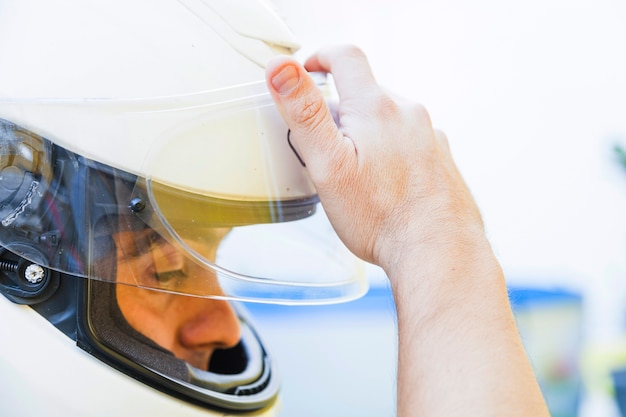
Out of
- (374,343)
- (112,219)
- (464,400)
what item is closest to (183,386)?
(112,219)

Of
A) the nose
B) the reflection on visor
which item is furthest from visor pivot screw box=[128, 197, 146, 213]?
the nose

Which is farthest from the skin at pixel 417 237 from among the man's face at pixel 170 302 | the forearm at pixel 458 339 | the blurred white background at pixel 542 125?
the blurred white background at pixel 542 125

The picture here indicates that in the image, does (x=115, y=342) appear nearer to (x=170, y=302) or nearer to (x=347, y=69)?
(x=170, y=302)

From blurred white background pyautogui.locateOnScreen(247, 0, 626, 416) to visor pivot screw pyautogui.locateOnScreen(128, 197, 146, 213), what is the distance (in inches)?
50.5

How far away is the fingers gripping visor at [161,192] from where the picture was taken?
669mm

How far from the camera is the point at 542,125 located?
5.91 feet

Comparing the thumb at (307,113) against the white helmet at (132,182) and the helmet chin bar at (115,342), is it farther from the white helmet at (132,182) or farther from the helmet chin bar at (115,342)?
the helmet chin bar at (115,342)

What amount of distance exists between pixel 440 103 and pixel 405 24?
0.27 m

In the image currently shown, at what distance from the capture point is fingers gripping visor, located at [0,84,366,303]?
0.67m

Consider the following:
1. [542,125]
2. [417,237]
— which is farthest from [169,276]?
[542,125]

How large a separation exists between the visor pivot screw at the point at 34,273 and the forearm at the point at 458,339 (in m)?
0.39

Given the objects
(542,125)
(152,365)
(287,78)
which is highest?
(542,125)

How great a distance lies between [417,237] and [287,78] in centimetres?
22

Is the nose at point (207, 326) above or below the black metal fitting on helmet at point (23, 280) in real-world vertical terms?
below
